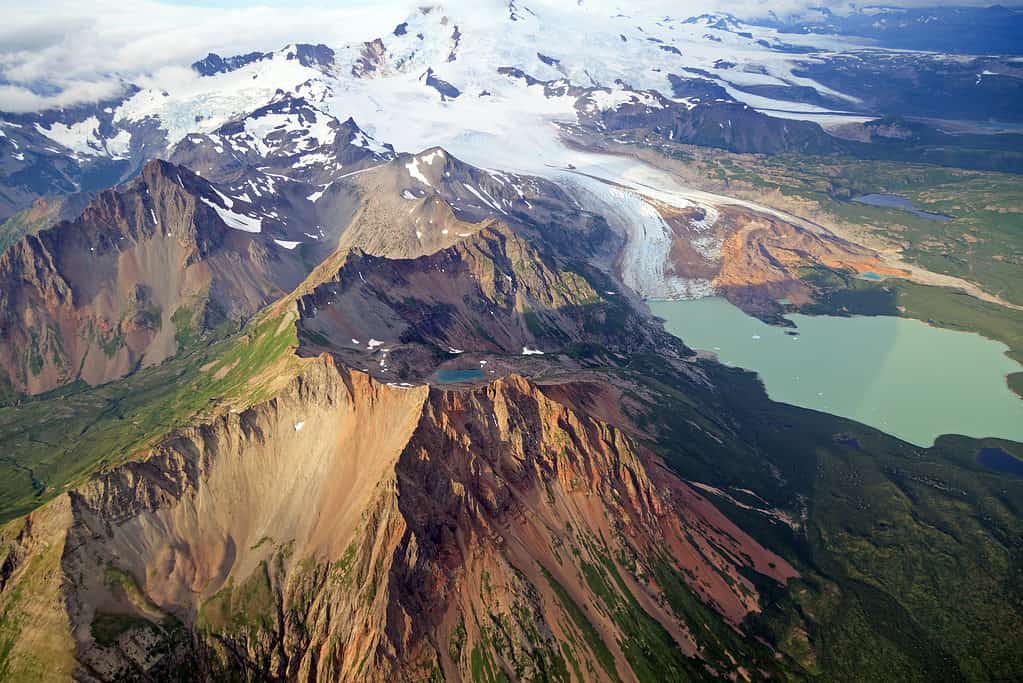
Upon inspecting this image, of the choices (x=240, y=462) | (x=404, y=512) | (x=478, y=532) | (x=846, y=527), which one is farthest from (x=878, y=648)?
(x=240, y=462)

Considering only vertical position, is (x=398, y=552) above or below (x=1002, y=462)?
above

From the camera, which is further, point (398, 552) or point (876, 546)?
point (876, 546)

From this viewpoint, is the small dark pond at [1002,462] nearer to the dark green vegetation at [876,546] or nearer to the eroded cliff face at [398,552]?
the dark green vegetation at [876,546]

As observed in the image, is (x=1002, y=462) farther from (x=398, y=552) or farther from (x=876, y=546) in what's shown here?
(x=398, y=552)

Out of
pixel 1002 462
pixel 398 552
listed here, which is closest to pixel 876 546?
pixel 1002 462

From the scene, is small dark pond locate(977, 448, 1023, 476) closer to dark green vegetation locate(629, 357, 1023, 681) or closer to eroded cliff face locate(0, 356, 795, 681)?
dark green vegetation locate(629, 357, 1023, 681)
